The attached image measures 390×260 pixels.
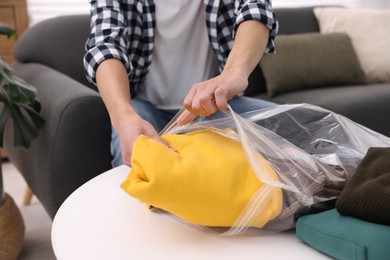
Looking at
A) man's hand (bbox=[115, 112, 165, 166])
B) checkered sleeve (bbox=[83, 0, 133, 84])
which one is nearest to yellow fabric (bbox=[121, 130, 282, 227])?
man's hand (bbox=[115, 112, 165, 166])

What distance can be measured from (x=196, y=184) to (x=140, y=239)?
0.12 m

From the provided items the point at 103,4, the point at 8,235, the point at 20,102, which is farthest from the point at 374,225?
the point at 8,235

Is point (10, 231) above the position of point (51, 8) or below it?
below

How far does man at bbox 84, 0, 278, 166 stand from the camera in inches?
37.1

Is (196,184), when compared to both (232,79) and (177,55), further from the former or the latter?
(177,55)

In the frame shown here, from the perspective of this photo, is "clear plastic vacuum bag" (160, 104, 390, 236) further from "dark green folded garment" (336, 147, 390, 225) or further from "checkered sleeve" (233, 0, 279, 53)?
"checkered sleeve" (233, 0, 279, 53)

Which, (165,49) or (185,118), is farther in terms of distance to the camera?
(165,49)

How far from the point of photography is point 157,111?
1.19 metres

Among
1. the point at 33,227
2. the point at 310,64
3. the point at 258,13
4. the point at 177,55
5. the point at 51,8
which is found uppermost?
the point at 258,13

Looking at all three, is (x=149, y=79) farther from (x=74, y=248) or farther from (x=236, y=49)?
(x=74, y=248)

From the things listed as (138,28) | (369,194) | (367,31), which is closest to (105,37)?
(138,28)

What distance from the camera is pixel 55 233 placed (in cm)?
66

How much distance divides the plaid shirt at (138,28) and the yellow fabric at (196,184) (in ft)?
1.46

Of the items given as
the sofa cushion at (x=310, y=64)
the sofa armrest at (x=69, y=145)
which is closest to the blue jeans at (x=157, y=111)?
the sofa armrest at (x=69, y=145)
